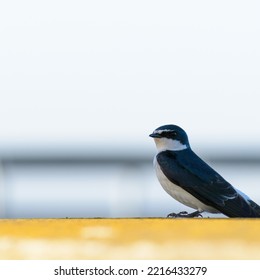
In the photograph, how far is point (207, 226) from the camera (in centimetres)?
263

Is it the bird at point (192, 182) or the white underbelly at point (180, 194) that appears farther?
the white underbelly at point (180, 194)

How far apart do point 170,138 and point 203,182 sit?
0.42m

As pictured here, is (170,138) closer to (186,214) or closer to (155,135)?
(155,135)

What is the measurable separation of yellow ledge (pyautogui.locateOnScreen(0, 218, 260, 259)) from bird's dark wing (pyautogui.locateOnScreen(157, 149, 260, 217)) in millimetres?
1401

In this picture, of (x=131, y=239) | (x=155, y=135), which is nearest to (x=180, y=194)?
(x=155, y=135)

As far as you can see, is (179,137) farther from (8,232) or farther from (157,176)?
(8,232)

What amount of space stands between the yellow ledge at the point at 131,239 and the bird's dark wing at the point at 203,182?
1401 millimetres

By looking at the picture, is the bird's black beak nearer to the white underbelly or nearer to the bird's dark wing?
Answer: the bird's dark wing

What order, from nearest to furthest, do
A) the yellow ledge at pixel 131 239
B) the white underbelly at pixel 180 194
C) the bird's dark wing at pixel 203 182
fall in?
the yellow ledge at pixel 131 239
the bird's dark wing at pixel 203 182
the white underbelly at pixel 180 194

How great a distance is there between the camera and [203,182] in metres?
4.41

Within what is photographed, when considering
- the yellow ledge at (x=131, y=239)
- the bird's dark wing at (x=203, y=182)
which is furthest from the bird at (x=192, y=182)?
the yellow ledge at (x=131, y=239)

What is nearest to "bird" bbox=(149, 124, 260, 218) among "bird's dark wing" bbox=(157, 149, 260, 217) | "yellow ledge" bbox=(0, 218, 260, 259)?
"bird's dark wing" bbox=(157, 149, 260, 217)

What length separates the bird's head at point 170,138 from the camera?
15.5 feet

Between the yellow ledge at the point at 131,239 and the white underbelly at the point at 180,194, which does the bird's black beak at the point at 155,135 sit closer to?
the white underbelly at the point at 180,194
